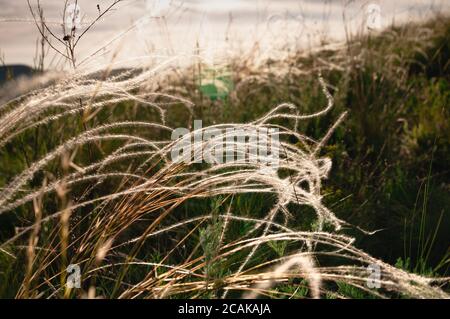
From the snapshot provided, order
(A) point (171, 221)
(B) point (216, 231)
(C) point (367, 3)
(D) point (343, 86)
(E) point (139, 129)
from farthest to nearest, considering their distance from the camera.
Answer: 1. (C) point (367, 3)
2. (D) point (343, 86)
3. (E) point (139, 129)
4. (A) point (171, 221)
5. (B) point (216, 231)

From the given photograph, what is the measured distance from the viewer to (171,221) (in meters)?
2.75

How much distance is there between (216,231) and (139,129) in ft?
6.37

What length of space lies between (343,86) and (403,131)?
49 centimetres

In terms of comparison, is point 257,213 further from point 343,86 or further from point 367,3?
point 367,3

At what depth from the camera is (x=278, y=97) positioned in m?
4.01

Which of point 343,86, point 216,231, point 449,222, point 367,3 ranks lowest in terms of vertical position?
point 449,222

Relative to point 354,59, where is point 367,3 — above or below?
above

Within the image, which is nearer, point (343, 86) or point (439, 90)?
point (343, 86)
